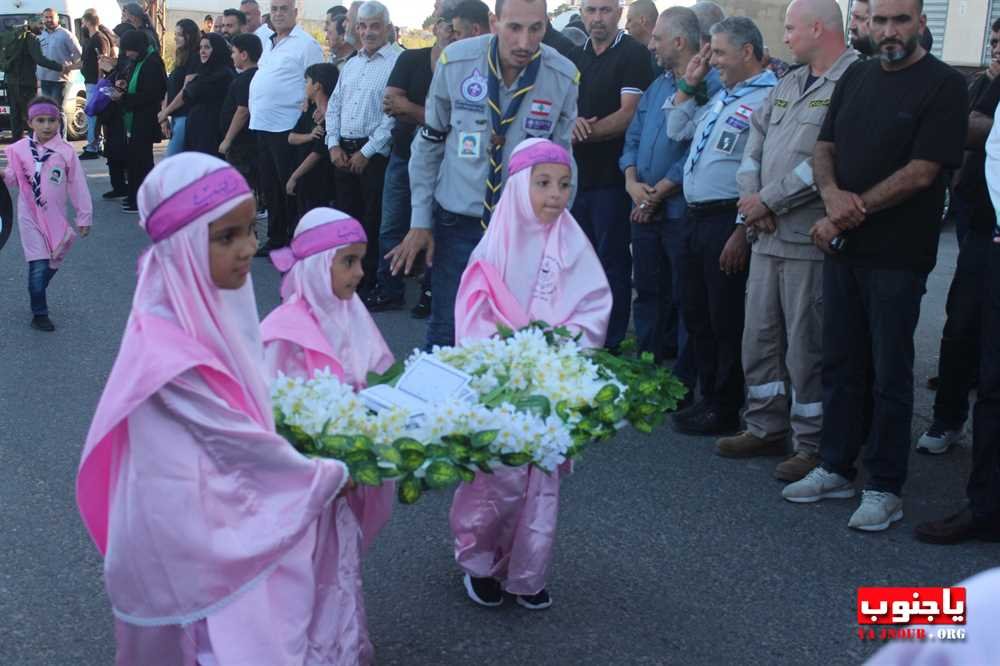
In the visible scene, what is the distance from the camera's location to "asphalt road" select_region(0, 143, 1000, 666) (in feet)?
14.3

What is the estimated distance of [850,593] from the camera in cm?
482

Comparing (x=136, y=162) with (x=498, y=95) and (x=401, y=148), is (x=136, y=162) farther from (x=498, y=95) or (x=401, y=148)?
(x=498, y=95)

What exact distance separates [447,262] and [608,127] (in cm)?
262

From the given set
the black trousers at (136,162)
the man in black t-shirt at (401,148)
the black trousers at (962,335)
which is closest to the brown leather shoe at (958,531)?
the black trousers at (962,335)

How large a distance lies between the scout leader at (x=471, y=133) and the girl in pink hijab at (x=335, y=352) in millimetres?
1163

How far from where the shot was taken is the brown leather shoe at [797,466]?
608cm

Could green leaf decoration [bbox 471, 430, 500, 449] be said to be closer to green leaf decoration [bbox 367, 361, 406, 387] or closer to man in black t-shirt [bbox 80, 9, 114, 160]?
green leaf decoration [bbox 367, 361, 406, 387]

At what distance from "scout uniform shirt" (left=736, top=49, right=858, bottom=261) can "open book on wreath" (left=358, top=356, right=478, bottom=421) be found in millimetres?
2765

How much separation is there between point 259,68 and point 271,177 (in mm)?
1079

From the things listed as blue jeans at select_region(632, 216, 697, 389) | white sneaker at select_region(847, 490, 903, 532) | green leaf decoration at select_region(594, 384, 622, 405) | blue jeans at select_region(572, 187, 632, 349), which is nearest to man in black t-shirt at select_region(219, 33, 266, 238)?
blue jeans at select_region(572, 187, 632, 349)

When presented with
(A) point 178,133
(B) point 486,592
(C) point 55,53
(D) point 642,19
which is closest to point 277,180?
(A) point 178,133

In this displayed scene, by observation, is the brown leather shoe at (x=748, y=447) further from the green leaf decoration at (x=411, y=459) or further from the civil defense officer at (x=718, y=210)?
the green leaf decoration at (x=411, y=459)

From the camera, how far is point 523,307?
4836 mm

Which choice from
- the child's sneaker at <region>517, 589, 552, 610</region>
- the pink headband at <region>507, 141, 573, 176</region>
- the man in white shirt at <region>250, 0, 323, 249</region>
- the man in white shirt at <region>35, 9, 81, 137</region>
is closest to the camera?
the child's sneaker at <region>517, 589, 552, 610</region>
